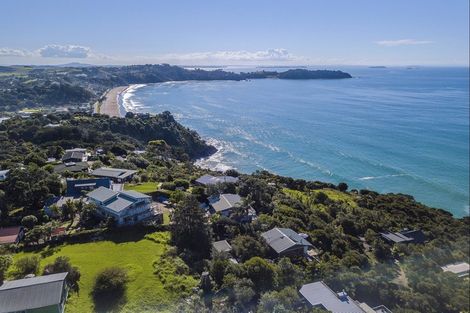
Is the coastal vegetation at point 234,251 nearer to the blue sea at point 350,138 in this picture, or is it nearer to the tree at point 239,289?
the tree at point 239,289

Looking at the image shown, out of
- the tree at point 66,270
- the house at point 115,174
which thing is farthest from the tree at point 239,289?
the house at point 115,174

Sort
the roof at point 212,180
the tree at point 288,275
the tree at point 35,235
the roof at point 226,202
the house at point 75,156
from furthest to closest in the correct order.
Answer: the house at point 75,156 < the roof at point 212,180 < the roof at point 226,202 < the tree at point 35,235 < the tree at point 288,275

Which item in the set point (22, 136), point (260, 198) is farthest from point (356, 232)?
point (22, 136)

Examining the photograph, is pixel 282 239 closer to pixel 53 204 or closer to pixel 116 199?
pixel 116 199

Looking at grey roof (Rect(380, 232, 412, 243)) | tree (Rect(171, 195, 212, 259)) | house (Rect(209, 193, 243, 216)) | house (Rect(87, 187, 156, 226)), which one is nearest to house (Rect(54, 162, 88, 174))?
house (Rect(87, 187, 156, 226))

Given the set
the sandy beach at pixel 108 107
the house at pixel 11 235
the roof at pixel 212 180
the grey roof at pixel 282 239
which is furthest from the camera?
the sandy beach at pixel 108 107

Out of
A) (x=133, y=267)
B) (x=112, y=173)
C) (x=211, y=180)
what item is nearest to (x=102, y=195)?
(x=133, y=267)

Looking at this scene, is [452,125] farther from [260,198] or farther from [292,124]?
[260,198]
